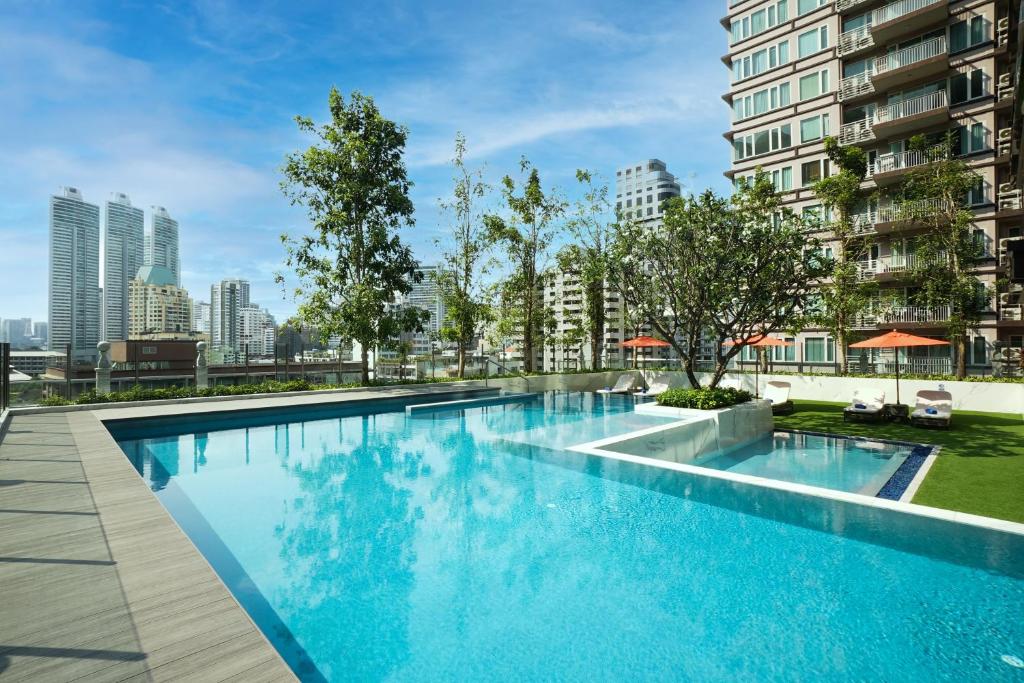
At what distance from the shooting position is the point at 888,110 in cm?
2216

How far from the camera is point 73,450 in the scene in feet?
25.9

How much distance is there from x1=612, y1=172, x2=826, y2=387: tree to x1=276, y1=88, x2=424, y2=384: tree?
9667mm

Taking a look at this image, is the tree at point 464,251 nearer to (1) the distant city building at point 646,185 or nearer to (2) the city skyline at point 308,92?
(2) the city skyline at point 308,92

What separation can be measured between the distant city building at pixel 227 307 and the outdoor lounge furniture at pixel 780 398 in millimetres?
122573

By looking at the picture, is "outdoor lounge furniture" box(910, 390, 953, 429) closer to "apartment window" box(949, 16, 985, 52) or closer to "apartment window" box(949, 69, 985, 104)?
"apartment window" box(949, 69, 985, 104)

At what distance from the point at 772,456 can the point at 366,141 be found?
16.5 metres

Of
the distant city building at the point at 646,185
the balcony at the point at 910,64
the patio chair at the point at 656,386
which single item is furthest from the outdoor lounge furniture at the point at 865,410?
the distant city building at the point at 646,185

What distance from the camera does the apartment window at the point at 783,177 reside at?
25.7m

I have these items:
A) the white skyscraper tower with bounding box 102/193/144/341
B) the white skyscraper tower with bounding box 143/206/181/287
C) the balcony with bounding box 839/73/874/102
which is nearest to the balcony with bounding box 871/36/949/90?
the balcony with bounding box 839/73/874/102

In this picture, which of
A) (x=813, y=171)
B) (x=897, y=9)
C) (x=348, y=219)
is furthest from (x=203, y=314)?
(x=897, y=9)

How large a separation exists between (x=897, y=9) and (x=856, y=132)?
196 inches

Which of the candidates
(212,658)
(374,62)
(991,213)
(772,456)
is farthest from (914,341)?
(374,62)

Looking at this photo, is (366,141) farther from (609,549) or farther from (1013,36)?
(1013,36)

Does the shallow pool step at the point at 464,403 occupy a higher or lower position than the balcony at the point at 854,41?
lower
